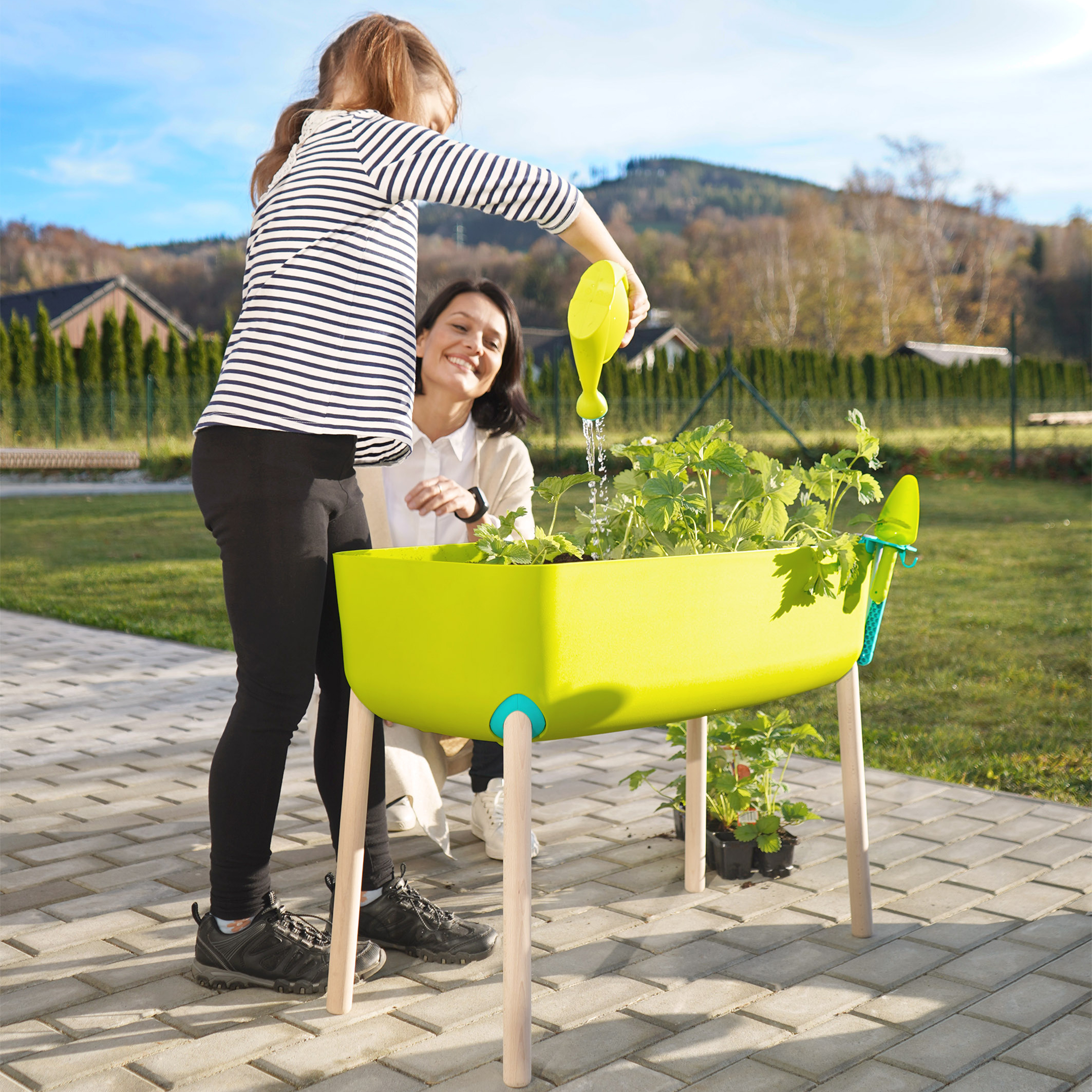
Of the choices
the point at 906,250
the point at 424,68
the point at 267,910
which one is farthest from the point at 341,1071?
the point at 906,250

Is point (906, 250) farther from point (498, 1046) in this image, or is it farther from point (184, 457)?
point (498, 1046)

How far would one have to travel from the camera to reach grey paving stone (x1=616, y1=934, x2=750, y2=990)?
1913 mm

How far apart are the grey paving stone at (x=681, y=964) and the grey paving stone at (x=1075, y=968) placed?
1.68 feet

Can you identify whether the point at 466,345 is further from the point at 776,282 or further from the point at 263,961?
the point at 776,282

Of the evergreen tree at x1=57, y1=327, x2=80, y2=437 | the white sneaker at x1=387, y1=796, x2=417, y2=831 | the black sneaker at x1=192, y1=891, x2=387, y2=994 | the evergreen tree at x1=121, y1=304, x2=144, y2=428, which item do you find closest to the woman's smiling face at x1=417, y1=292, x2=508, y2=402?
the white sneaker at x1=387, y1=796, x2=417, y2=831

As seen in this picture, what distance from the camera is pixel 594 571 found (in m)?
1.53

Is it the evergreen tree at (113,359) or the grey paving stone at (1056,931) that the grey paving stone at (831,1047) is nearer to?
the grey paving stone at (1056,931)

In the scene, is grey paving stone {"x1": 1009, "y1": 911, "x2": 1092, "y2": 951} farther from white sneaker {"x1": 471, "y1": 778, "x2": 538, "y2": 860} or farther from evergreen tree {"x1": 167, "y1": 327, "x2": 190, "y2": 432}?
evergreen tree {"x1": 167, "y1": 327, "x2": 190, "y2": 432}

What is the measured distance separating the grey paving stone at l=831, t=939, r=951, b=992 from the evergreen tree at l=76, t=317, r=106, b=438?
21.9 metres

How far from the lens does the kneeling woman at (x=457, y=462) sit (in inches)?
101

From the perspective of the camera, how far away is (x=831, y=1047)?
1679 mm

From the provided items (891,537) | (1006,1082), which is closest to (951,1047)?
(1006,1082)

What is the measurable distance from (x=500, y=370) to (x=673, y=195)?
265 ft

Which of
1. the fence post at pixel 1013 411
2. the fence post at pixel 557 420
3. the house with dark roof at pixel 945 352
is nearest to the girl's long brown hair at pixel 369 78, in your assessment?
the fence post at pixel 1013 411
